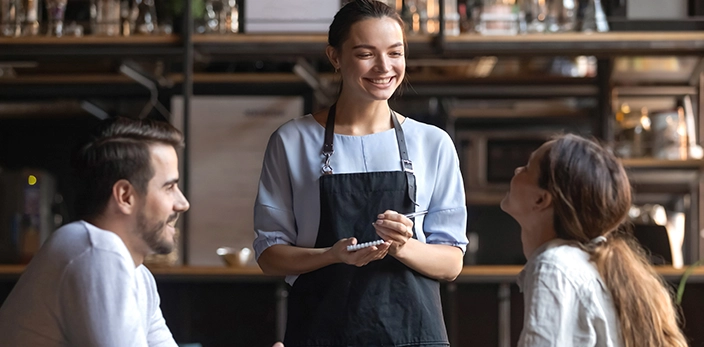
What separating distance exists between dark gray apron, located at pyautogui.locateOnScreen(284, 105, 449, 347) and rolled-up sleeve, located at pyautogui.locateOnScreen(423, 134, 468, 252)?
0.05m

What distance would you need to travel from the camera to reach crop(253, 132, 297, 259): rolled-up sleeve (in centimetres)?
179

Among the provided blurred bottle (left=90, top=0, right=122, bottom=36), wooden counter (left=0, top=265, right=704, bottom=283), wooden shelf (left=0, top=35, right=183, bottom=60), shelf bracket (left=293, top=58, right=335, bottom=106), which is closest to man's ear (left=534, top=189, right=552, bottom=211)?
wooden counter (left=0, top=265, right=704, bottom=283)

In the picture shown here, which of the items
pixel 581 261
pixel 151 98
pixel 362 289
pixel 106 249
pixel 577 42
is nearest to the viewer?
pixel 106 249

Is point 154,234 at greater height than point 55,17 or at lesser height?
lesser

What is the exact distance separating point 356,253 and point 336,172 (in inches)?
8.8

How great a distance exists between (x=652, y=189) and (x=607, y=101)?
150 centimetres

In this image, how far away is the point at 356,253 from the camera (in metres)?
1.64

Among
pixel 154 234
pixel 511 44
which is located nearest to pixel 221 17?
pixel 511 44

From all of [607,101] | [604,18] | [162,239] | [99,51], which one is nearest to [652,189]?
[607,101]

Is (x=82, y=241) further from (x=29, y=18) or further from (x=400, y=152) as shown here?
(x=29, y=18)

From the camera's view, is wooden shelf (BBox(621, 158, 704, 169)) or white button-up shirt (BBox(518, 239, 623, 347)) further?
wooden shelf (BBox(621, 158, 704, 169))

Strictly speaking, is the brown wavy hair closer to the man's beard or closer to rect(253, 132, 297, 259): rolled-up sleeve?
rect(253, 132, 297, 259): rolled-up sleeve

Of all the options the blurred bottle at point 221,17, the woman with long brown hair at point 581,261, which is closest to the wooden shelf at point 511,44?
the blurred bottle at point 221,17

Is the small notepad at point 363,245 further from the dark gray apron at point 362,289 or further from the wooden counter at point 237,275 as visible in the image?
the wooden counter at point 237,275
